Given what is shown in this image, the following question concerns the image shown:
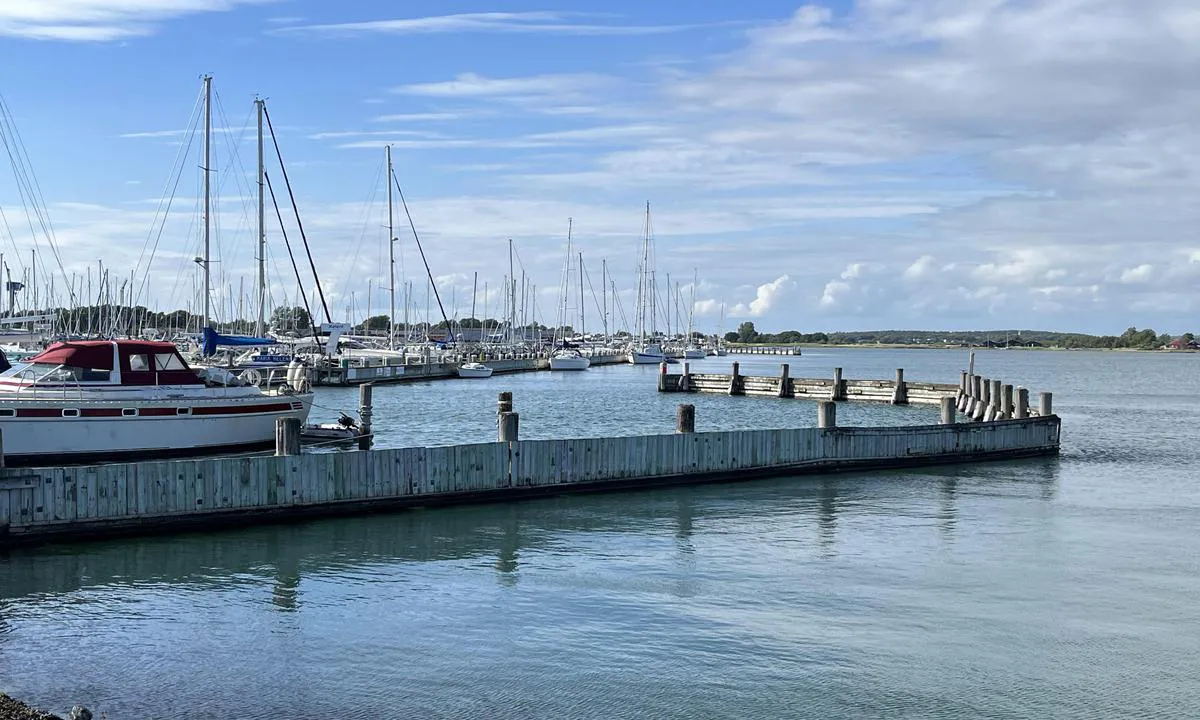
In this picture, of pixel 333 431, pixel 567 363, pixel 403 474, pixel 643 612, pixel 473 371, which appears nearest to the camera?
pixel 643 612

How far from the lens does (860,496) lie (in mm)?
29375

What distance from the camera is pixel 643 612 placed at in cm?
1697

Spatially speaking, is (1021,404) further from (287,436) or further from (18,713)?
(18,713)

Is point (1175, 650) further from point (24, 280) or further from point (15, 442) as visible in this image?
point (24, 280)

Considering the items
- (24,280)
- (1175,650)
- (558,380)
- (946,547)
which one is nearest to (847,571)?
(946,547)

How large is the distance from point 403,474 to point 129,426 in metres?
9.83

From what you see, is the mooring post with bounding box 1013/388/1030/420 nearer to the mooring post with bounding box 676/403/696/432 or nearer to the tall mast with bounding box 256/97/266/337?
the mooring post with bounding box 676/403/696/432

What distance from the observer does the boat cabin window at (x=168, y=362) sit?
31261 mm

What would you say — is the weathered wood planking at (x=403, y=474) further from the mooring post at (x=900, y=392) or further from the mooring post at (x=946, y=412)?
the mooring post at (x=900, y=392)

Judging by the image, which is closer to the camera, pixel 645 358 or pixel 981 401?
pixel 981 401

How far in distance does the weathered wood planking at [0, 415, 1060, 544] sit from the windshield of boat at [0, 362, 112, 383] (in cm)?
992

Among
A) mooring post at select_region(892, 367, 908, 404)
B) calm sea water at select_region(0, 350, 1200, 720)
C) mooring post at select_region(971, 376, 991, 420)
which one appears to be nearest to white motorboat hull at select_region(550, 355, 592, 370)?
mooring post at select_region(892, 367, 908, 404)

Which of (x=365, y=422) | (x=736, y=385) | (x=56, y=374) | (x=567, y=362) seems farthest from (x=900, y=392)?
(x=567, y=362)

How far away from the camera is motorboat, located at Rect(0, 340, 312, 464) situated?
28.5m
